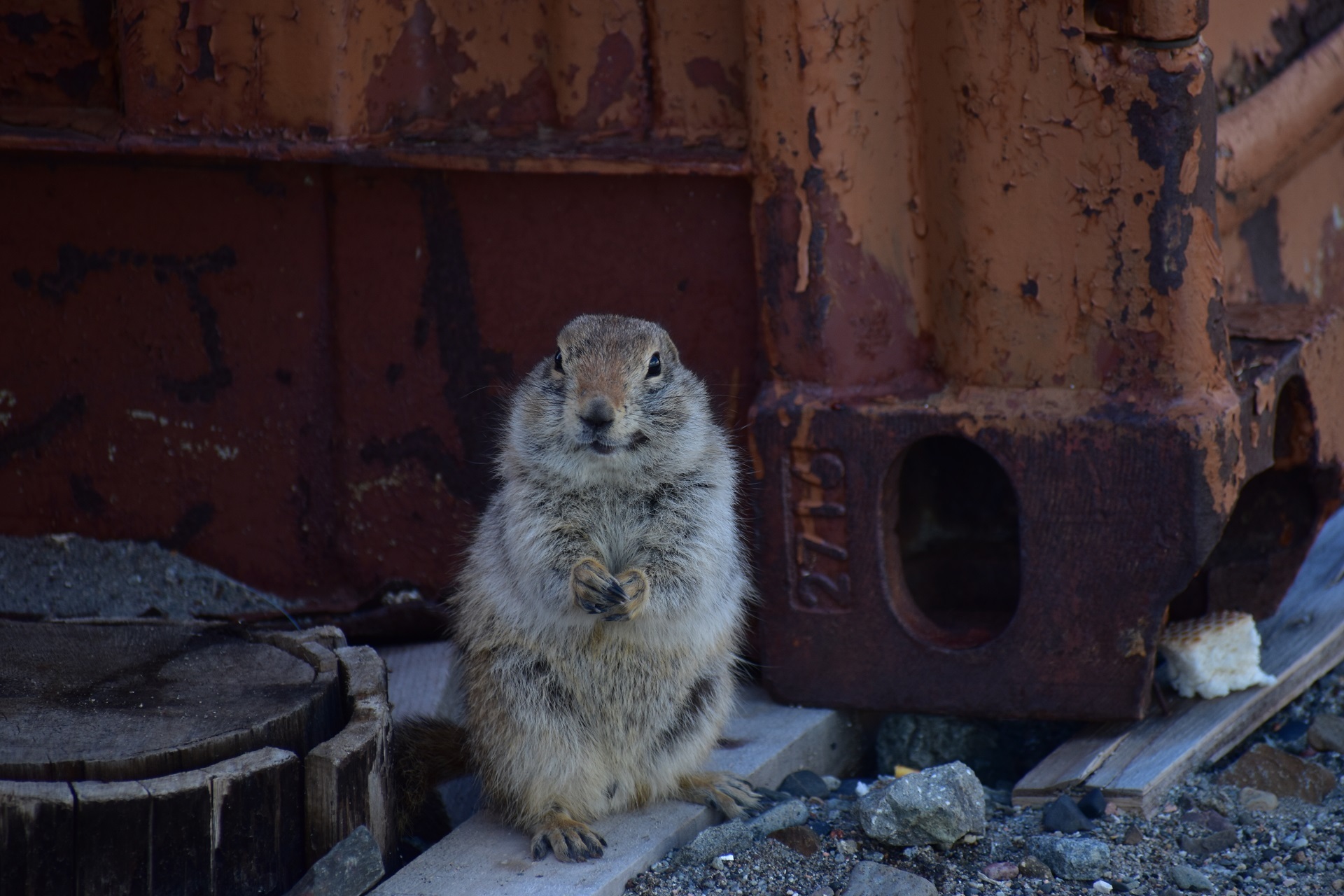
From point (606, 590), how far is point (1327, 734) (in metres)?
2.08

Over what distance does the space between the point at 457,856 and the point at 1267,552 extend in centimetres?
256

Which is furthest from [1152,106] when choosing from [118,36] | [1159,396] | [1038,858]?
[118,36]

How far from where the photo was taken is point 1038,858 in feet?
10.5

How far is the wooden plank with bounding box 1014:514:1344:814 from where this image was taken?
352cm

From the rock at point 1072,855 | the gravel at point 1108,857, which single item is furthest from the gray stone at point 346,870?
the rock at point 1072,855

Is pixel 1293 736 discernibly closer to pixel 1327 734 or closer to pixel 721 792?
pixel 1327 734

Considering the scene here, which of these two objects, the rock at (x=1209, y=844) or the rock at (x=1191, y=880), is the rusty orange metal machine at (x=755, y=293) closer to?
the rock at (x=1209, y=844)

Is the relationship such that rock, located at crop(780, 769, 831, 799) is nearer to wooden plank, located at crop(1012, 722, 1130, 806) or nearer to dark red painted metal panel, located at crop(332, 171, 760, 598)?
wooden plank, located at crop(1012, 722, 1130, 806)

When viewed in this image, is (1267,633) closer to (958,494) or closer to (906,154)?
(958,494)

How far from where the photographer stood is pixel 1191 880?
309cm

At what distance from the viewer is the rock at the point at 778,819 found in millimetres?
3365

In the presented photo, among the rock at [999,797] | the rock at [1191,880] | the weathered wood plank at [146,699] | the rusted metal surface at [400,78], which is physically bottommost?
the rock at [1191,880]

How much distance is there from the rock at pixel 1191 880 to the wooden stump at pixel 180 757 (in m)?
1.71

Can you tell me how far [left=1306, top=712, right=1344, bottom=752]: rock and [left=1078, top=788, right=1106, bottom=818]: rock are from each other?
A: 31.2 inches
